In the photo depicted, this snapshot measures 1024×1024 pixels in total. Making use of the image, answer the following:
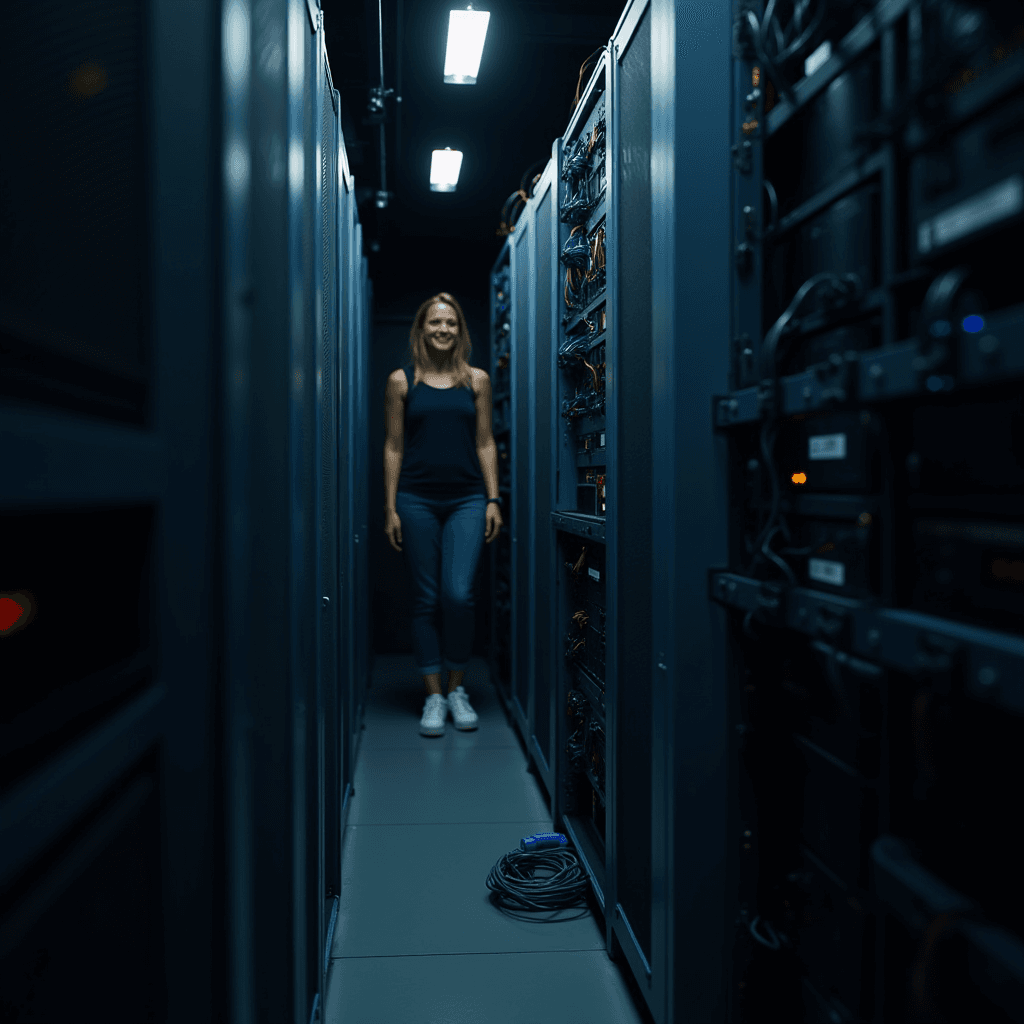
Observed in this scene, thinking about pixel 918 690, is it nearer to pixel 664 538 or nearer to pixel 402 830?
pixel 664 538

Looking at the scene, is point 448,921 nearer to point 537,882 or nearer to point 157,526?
point 537,882

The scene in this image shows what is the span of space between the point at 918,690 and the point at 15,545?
2.82 feet

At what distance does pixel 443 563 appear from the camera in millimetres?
3584

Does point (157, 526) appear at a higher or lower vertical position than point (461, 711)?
higher

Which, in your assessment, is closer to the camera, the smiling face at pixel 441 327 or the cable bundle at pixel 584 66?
Result: the cable bundle at pixel 584 66

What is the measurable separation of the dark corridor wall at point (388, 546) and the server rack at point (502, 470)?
81cm

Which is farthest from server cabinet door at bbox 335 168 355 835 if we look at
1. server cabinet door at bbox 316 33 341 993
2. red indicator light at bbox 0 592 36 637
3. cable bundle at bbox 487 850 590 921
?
red indicator light at bbox 0 592 36 637

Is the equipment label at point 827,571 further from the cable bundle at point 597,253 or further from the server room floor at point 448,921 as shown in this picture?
the cable bundle at point 597,253

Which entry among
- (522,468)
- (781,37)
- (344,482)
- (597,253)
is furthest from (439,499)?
(781,37)

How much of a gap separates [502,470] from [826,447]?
10.7 feet

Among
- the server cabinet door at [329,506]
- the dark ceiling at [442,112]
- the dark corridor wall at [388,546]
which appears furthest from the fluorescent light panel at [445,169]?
the server cabinet door at [329,506]

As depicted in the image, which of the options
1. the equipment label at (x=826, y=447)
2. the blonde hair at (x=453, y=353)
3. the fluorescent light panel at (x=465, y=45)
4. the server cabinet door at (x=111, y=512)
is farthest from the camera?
the blonde hair at (x=453, y=353)

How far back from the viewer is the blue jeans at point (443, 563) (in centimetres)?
356

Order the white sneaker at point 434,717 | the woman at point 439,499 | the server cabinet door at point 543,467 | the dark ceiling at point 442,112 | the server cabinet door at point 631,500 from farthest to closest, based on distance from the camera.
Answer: the woman at point 439,499 < the white sneaker at point 434,717 < the dark ceiling at point 442,112 < the server cabinet door at point 543,467 < the server cabinet door at point 631,500
